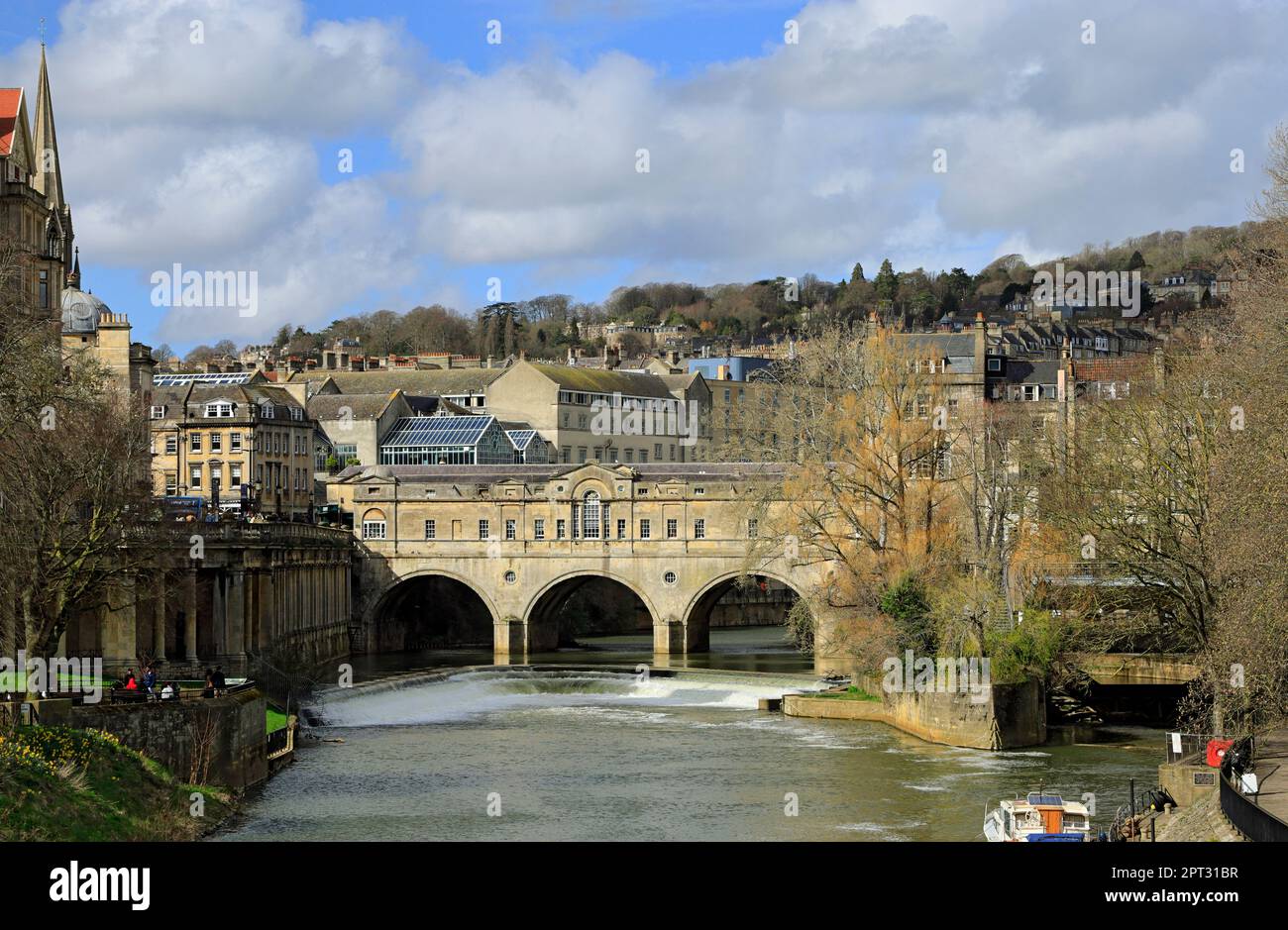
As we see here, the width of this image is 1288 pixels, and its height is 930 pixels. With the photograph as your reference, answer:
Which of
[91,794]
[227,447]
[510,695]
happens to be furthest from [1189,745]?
[227,447]

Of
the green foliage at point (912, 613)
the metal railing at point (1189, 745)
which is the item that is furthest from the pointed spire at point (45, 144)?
the metal railing at point (1189, 745)

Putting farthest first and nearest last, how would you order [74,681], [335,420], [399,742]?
1. [335,420]
2. [399,742]
3. [74,681]

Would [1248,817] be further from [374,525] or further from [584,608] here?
[584,608]

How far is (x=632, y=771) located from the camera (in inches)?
2082

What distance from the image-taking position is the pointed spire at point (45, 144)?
78.0m

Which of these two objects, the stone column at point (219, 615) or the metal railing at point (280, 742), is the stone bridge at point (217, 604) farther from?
the metal railing at point (280, 742)

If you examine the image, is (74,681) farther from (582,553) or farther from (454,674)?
(582,553)

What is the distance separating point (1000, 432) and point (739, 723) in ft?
132

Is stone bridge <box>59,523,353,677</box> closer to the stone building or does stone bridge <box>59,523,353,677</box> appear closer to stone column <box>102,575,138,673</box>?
stone column <box>102,575,138,673</box>

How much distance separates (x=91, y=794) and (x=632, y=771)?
17070 mm

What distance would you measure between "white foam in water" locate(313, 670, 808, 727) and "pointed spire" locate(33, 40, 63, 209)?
87.5 ft

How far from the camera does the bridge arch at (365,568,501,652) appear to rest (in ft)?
302

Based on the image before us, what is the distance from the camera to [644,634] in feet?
351
